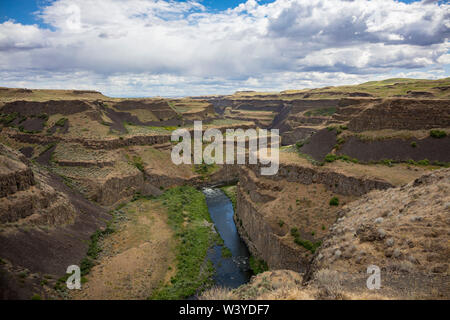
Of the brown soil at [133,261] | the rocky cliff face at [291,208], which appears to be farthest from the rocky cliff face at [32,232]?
the rocky cliff face at [291,208]

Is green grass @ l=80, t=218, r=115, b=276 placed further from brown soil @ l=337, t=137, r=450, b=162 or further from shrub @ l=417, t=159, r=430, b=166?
shrub @ l=417, t=159, r=430, b=166

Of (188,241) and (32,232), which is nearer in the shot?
(32,232)

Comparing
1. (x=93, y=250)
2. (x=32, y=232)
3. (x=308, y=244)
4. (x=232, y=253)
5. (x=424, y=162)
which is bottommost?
(x=232, y=253)

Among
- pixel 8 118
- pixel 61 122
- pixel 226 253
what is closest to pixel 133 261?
pixel 226 253

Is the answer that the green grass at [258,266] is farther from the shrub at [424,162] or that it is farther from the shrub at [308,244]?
the shrub at [424,162]

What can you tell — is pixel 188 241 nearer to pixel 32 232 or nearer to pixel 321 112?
pixel 32 232

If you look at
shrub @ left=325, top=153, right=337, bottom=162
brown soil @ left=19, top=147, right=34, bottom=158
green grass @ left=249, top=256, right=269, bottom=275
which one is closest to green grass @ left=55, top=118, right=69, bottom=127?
brown soil @ left=19, top=147, right=34, bottom=158
